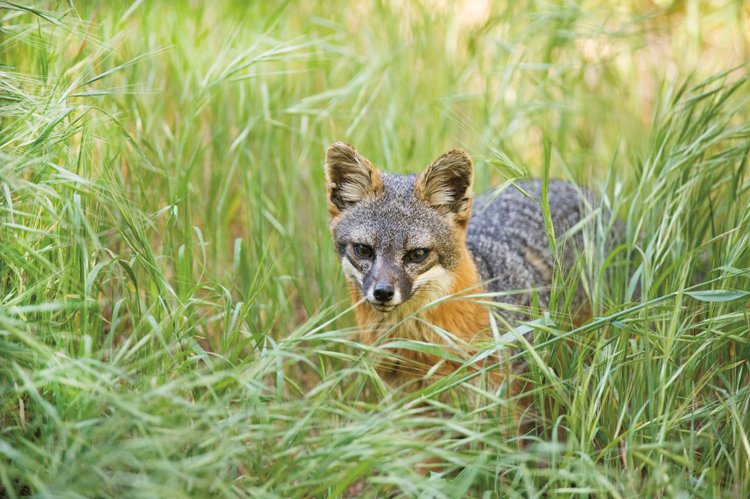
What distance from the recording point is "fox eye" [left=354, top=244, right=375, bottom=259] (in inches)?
148

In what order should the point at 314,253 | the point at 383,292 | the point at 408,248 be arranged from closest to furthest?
the point at 383,292
the point at 408,248
the point at 314,253

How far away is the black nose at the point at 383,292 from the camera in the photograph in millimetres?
3469

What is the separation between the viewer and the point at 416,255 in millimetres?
3740

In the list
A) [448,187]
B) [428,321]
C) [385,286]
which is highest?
[448,187]

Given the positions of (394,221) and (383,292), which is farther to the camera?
(394,221)

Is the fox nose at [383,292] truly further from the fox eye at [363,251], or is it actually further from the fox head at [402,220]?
the fox eye at [363,251]

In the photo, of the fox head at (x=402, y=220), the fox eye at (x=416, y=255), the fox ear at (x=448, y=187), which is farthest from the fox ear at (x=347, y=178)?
the fox eye at (x=416, y=255)

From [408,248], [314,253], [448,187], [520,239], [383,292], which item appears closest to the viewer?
[383,292]

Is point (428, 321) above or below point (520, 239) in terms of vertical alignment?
below

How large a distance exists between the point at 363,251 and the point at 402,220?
9.3 inches

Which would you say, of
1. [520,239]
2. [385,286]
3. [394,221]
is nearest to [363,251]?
[394,221]

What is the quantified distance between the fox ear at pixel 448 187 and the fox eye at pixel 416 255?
10.1 inches

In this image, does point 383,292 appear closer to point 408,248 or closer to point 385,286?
point 385,286

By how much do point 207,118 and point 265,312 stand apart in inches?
59.8
